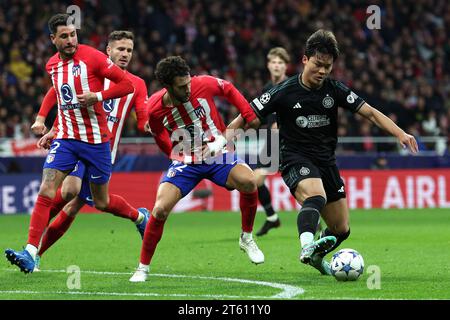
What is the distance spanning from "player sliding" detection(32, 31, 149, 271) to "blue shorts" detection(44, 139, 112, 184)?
0.17 meters

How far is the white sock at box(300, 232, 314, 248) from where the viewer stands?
299 inches

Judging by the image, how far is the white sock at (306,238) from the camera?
759 centimetres

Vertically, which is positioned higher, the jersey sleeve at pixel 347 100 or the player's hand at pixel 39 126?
the jersey sleeve at pixel 347 100

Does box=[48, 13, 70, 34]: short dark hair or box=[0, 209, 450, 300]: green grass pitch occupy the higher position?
box=[48, 13, 70, 34]: short dark hair

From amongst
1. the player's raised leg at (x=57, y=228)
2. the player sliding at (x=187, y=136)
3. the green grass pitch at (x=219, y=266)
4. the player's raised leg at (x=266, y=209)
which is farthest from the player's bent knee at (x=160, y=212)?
the player's raised leg at (x=266, y=209)

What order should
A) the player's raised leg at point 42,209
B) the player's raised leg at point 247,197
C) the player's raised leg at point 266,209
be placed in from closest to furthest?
the player's raised leg at point 42,209
the player's raised leg at point 247,197
the player's raised leg at point 266,209

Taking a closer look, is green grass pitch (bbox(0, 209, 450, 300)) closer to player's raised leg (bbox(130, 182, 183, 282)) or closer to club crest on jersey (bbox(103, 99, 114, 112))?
player's raised leg (bbox(130, 182, 183, 282))

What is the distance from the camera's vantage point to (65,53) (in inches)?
345

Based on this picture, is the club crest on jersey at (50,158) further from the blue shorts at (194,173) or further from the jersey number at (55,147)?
the blue shorts at (194,173)

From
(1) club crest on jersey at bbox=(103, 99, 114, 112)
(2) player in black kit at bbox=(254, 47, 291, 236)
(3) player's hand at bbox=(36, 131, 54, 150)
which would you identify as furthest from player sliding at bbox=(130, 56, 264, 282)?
(2) player in black kit at bbox=(254, 47, 291, 236)

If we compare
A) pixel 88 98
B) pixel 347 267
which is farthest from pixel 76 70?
pixel 347 267

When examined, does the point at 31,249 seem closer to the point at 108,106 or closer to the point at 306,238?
the point at 108,106

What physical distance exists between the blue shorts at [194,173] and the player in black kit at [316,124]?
0.47m

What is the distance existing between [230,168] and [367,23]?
745 inches
